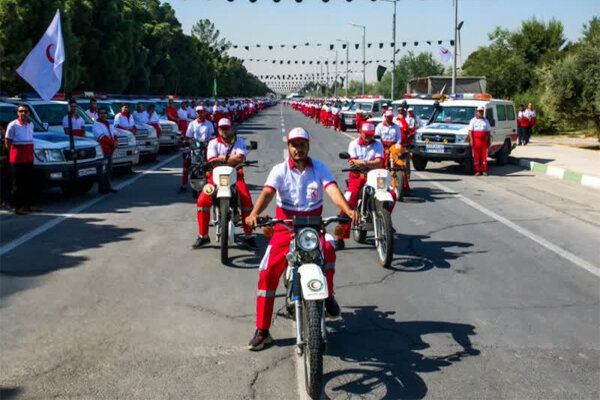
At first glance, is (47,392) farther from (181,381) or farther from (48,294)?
(48,294)

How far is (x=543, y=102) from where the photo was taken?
90.9 feet

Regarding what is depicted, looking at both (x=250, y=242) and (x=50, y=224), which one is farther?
(x=50, y=224)

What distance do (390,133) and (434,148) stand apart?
18.2 ft

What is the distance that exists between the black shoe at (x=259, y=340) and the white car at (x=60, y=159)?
807 cm

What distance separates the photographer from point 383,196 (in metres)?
7.95

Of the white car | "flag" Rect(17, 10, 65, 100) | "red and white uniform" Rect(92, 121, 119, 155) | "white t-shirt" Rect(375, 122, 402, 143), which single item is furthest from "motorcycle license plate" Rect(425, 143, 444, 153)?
"flag" Rect(17, 10, 65, 100)

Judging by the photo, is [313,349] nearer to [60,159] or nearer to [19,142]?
[19,142]

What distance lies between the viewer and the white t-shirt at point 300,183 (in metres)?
5.30

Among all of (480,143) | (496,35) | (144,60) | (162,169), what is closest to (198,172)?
(162,169)

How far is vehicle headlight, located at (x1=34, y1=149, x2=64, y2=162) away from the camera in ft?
39.7

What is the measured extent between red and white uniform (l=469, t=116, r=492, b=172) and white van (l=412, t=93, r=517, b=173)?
12.5 inches

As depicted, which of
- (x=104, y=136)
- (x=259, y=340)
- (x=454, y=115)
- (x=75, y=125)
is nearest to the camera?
(x=259, y=340)

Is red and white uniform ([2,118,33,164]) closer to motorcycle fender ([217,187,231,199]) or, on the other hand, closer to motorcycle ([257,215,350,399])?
motorcycle fender ([217,187,231,199])

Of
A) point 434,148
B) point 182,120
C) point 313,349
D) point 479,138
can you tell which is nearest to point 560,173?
point 479,138
